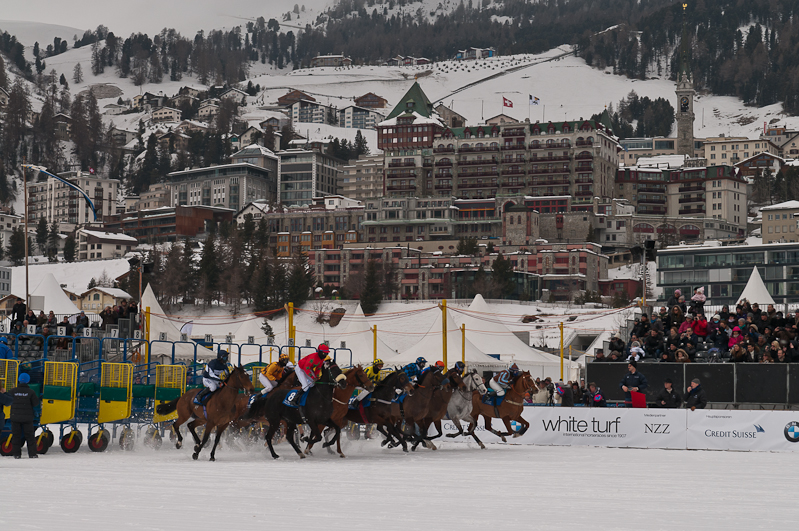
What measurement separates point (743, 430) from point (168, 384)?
470 inches

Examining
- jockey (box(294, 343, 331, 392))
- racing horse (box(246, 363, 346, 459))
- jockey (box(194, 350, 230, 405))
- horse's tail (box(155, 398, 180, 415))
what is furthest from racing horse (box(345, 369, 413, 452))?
horse's tail (box(155, 398, 180, 415))

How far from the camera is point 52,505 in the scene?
10344mm

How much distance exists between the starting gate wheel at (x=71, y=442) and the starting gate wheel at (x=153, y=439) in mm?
1549

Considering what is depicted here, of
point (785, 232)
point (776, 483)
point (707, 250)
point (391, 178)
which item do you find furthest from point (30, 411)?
point (391, 178)

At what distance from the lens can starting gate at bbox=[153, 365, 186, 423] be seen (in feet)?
64.1

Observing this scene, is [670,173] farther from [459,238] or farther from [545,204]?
[459,238]

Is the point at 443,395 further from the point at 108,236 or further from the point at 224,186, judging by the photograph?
the point at 224,186

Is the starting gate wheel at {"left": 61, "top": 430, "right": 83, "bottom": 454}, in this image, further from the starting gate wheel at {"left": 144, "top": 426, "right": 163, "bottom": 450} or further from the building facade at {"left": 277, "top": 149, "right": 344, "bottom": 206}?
the building facade at {"left": 277, "top": 149, "right": 344, "bottom": 206}

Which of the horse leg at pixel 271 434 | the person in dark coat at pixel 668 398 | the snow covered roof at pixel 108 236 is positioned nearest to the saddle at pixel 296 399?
the horse leg at pixel 271 434

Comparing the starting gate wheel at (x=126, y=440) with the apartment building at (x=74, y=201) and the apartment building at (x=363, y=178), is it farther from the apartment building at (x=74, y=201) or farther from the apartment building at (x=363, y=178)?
the apartment building at (x=74, y=201)

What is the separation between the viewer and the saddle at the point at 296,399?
1678 cm

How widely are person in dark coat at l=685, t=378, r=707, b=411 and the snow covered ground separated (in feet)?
9.78

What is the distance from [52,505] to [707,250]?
8628cm

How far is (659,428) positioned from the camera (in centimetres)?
2034
